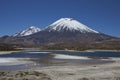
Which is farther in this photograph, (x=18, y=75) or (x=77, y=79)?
(x=18, y=75)

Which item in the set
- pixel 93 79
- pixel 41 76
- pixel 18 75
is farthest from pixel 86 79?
pixel 18 75

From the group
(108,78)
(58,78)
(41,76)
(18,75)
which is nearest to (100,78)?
(108,78)

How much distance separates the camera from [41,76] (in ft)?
112

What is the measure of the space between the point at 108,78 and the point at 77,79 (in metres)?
4.23

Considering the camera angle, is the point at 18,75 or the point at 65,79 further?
the point at 18,75

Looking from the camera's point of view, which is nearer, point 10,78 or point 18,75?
point 10,78

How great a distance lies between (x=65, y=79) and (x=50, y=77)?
2470 millimetres

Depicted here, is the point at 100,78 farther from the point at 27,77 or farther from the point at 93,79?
the point at 27,77

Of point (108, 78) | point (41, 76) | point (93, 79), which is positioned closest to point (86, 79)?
point (93, 79)

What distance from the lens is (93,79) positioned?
105ft

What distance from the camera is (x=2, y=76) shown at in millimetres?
34094

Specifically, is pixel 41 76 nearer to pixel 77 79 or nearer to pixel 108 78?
pixel 77 79

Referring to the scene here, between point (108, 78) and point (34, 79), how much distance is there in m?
9.44

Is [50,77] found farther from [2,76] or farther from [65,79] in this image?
Answer: [2,76]
